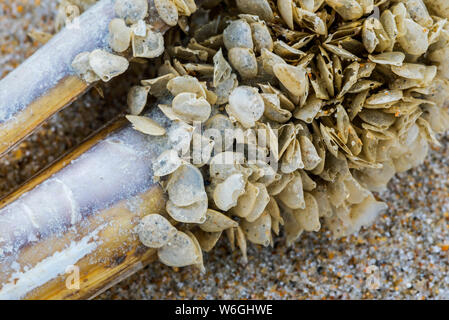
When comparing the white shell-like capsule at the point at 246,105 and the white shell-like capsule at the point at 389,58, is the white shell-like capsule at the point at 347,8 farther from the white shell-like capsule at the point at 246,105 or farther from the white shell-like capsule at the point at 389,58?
the white shell-like capsule at the point at 246,105

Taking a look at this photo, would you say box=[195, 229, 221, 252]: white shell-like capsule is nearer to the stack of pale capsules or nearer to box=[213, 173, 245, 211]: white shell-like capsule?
the stack of pale capsules

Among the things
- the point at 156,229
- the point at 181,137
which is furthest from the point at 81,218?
the point at 181,137

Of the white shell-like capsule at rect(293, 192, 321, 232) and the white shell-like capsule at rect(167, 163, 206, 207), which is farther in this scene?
the white shell-like capsule at rect(293, 192, 321, 232)

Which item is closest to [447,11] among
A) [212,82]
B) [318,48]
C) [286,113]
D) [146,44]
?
[318,48]

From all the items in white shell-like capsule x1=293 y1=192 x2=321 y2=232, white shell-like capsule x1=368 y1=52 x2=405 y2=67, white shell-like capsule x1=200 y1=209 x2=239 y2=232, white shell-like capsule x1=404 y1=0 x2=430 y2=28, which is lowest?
white shell-like capsule x1=293 y1=192 x2=321 y2=232

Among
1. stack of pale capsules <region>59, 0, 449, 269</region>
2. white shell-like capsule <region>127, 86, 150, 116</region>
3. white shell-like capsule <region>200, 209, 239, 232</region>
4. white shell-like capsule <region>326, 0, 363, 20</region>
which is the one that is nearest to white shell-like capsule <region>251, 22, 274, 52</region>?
stack of pale capsules <region>59, 0, 449, 269</region>

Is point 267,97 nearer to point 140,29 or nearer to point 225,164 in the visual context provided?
point 225,164

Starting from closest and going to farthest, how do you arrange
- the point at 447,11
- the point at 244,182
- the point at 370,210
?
the point at 244,182, the point at 447,11, the point at 370,210

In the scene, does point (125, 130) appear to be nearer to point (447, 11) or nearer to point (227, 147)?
point (227, 147)
